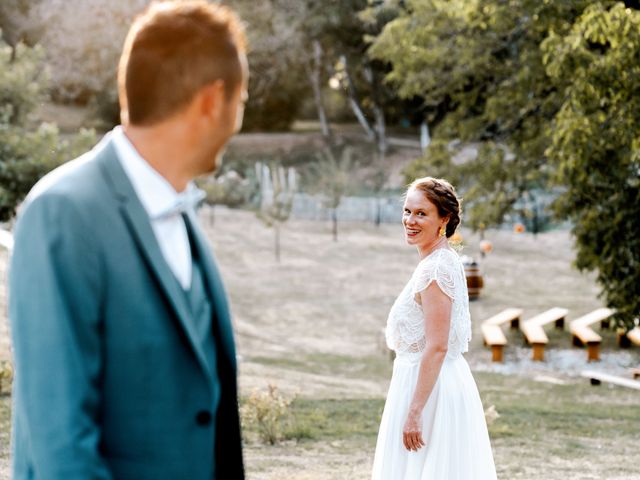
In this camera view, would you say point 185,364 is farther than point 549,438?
No

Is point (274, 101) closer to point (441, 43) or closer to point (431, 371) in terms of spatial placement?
point (441, 43)

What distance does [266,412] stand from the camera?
28.8ft

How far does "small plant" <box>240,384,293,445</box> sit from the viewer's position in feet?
28.7

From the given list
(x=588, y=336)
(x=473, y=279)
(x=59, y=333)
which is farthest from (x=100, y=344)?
(x=473, y=279)

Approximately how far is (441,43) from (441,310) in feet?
54.1

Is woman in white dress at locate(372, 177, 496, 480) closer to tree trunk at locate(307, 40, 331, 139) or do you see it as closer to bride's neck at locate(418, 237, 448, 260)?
bride's neck at locate(418, 237, 448, 260)

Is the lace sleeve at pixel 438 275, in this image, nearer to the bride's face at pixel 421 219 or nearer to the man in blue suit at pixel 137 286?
the bride's face at pixel 421 219

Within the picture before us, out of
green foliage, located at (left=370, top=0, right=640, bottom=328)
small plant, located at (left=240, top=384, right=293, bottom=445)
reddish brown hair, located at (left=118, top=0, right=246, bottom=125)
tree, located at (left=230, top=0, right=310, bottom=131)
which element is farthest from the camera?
tree, located at (left=230, top=0, right=310, bottom=131)

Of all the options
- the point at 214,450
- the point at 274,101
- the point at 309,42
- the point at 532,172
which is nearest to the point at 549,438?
the point at 214,450

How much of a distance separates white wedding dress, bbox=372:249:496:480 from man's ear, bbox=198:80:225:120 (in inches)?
104

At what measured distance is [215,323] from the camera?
2.17m

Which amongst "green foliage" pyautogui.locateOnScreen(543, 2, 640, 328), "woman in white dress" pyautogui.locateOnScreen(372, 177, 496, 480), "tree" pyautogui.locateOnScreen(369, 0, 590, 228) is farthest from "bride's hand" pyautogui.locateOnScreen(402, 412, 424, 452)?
"tree" pyautogui.locateOnScreen(369, 0, 590, 228)

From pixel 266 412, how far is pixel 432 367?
14.5ft

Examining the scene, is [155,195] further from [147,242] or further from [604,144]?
[604,144]
